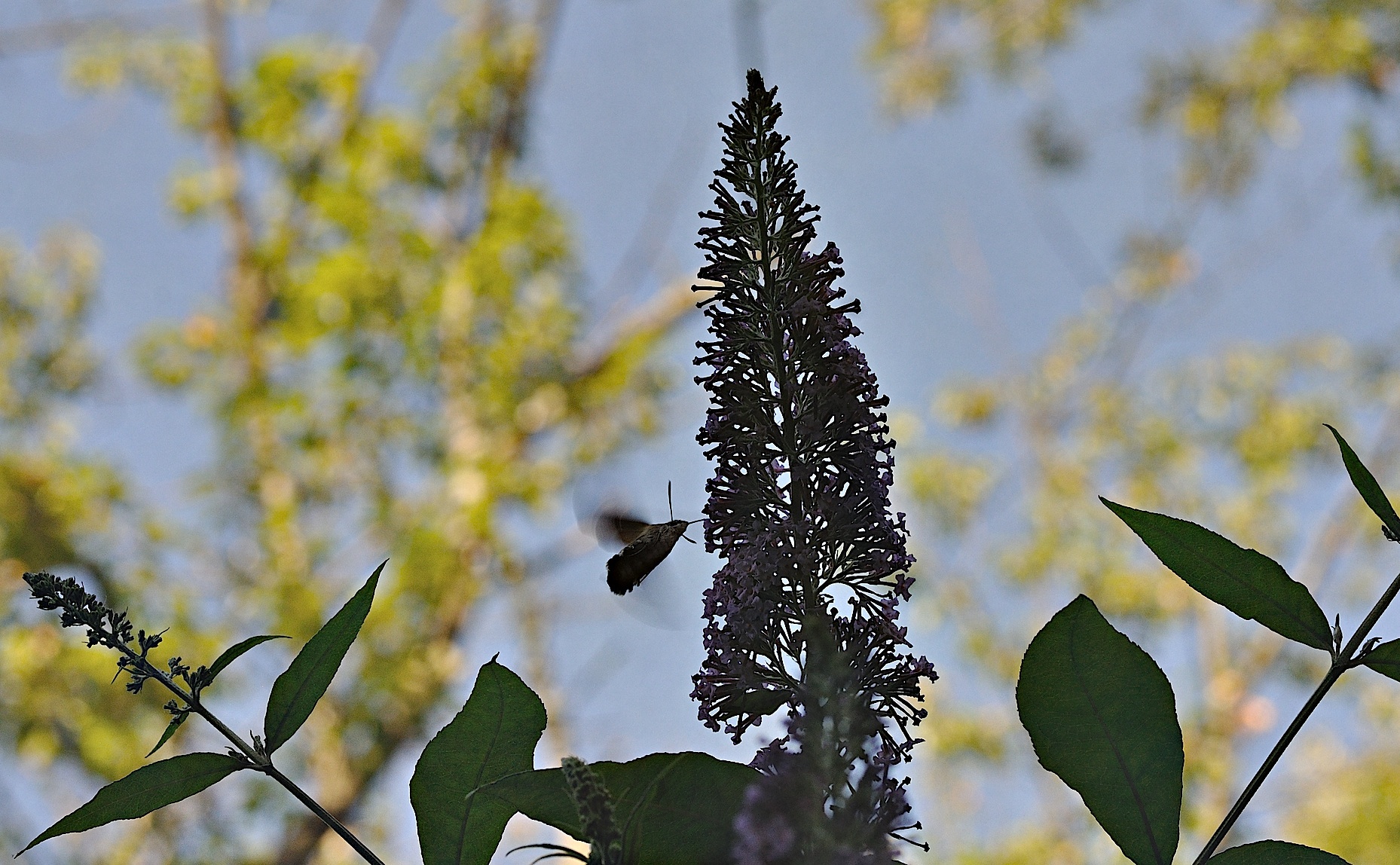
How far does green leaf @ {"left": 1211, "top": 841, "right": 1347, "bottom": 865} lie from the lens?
47cm

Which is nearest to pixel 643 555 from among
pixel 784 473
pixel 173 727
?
pixel 784 473

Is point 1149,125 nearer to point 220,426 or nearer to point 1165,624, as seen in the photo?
point 1165,624

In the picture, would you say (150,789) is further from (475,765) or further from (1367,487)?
(1367,487)

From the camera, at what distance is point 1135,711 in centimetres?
49

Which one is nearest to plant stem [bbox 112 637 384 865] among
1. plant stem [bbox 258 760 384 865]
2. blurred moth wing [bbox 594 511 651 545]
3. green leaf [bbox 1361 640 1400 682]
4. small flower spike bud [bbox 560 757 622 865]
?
plant stem [bbox 258 760 384 865]

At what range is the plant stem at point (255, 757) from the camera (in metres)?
0.50

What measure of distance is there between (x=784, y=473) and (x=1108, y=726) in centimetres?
17

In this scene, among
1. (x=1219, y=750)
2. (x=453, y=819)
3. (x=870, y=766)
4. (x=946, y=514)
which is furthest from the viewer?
(x=946, y=514)

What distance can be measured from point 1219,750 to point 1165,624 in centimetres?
79

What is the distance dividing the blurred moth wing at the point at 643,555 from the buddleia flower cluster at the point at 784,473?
16cm

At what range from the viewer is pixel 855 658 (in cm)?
49

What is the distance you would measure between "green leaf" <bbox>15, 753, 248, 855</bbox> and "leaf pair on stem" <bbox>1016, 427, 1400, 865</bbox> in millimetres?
355

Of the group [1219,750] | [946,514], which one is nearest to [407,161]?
[946,514]

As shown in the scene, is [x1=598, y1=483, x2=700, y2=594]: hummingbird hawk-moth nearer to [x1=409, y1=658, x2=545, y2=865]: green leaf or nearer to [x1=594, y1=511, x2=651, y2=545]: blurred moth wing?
[x1=594, y1=511, x2=651, y2=545]: blurred moth wing
